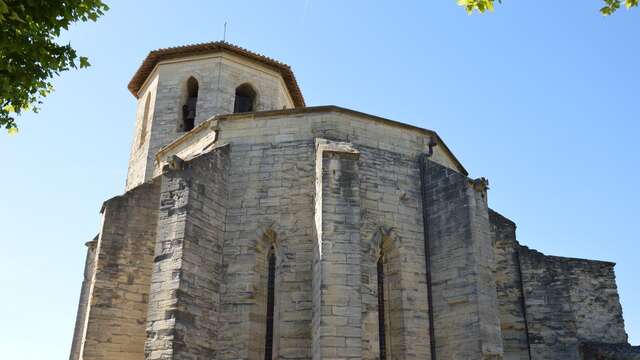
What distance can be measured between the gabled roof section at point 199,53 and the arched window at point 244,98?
810 mm

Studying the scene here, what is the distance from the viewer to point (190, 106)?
1614 centimetres

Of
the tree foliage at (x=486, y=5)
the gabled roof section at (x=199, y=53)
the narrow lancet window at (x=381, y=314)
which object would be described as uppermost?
the gabled roof section at (x=199, y=53)

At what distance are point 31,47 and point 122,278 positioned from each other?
17.7 feet

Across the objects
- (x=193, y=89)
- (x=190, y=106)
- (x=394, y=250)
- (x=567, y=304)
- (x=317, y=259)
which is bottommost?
(x=567, y=304)

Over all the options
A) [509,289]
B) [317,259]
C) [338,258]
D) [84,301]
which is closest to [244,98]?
[84,301]

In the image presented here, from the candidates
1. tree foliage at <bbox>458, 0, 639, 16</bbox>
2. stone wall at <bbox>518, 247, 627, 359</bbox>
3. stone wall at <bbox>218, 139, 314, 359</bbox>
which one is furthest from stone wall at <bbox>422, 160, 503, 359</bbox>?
tree foliage at <bbox>458, 0, 639, 16</bbox>

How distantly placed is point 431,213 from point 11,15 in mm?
7283

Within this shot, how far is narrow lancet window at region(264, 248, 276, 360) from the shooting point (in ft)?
31.7

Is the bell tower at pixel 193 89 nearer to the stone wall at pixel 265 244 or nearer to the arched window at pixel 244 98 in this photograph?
the arched window at pixel 244 98

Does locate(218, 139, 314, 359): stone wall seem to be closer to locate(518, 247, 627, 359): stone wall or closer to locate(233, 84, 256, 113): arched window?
locate(518, 247, 627, 359): stone wall

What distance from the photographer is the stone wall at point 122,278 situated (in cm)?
1019

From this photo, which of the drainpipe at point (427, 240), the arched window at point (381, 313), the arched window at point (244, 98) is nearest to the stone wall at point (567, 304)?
the drainpipe at point (427, 240)

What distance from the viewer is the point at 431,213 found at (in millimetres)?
10867

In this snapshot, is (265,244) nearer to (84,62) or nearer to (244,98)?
(84,62)
